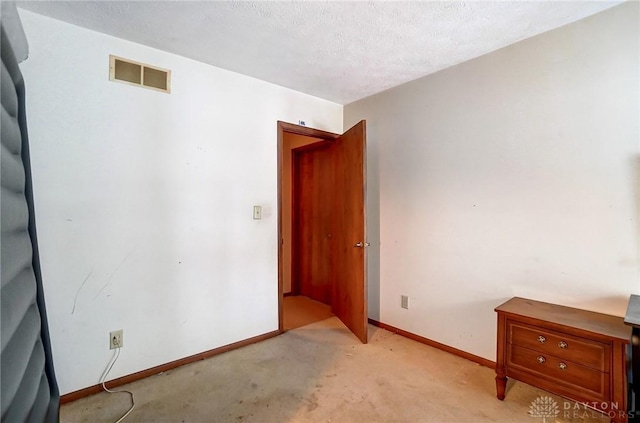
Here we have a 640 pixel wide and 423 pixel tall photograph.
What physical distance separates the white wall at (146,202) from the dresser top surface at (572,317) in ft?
6.45

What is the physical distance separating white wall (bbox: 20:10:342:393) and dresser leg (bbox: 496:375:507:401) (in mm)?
1842

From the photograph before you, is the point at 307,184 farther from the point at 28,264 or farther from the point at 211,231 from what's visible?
the point at 28,264

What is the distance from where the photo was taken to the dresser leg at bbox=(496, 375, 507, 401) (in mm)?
1890

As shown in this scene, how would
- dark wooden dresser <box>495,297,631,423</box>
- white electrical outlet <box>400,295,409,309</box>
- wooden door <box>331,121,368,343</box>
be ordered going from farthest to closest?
white electrical outlet <box>400,295,409,309</box>
wooden door <box>331,121,368,343</box>
dark wooden dresser <box>495,297,631,423</box>

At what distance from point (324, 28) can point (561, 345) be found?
233 cm

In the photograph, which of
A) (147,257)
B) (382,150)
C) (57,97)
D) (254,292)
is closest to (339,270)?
(254,292)

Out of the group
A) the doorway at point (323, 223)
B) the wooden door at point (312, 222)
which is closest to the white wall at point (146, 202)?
the doorway at point (323, 223)

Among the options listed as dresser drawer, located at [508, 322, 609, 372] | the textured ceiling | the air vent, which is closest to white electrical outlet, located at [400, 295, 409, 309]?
dresser drawer, located at [508, 322, 609, 372]

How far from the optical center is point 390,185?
9.83 feet

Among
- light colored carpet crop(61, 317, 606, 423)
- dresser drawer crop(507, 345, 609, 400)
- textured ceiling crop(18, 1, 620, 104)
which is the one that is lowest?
light colored carpet crop(61, 317, 606, 423)

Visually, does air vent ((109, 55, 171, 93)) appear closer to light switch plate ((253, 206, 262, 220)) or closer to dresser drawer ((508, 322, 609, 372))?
light switch plate ((253, 206, 262, 220))

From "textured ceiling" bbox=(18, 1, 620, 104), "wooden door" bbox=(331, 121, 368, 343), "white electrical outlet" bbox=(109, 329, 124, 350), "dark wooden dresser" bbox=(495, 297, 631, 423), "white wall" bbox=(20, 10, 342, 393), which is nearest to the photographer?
"dark wooden dresser" bbox=(495, 297, 631, 423)
